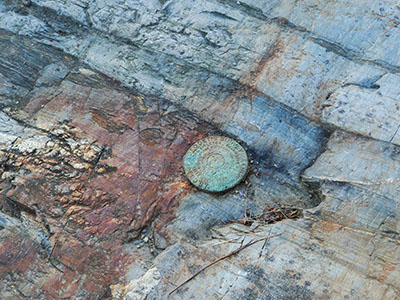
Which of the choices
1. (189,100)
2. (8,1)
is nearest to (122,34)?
(189,100)

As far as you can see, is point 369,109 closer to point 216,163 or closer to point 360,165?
point 360,165

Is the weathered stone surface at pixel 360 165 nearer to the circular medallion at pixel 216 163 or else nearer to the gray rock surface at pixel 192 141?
the gray rock surface at pixel 192 141

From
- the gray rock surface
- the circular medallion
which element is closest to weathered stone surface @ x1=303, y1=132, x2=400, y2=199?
the gray rock surface

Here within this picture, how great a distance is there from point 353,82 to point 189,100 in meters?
1.71

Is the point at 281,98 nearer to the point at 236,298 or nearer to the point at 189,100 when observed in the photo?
the point at 189,100

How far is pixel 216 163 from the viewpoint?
3.68 metres

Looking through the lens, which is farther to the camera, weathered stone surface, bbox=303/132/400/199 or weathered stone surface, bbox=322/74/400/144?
weathered stone surface, bbox=322/74/400/144

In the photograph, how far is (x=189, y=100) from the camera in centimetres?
407

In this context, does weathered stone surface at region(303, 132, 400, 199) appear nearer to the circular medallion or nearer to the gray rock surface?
the gray rock surface

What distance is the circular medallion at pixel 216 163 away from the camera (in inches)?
141

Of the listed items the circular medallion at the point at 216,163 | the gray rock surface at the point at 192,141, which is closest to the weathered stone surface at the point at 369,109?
the gray rock surface at the point at 192,141

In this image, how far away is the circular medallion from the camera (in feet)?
11.7

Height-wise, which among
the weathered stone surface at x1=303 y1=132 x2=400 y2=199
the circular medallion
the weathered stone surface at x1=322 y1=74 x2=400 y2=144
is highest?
the weathered stone surface at x1=322 y1=74 x2=400 y2=144

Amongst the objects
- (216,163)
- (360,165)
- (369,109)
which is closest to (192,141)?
(216,163)
